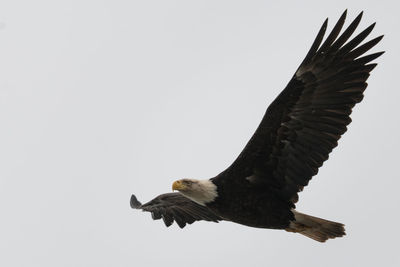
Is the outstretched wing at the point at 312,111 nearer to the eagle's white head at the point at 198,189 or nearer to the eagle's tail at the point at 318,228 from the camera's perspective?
the eagle's white head at the point at 198,189

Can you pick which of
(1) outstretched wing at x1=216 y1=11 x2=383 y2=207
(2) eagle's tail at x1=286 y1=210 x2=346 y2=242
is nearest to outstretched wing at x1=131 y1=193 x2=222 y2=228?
(2) eagle's tail at x1=286 y1=210 x2=346 y2=242

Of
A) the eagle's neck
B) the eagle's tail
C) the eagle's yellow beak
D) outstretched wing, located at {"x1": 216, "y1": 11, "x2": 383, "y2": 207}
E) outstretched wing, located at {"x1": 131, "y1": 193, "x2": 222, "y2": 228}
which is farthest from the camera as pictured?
outstretched wing, located at {"x1": 131, "y1": 193, "x2": 222, "y2": 228}

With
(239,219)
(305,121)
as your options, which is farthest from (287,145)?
(239,219)

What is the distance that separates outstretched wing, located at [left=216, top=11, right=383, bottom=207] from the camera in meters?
10.9

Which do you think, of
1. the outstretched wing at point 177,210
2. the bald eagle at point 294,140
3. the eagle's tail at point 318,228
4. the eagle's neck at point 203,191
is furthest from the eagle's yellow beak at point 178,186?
the eagle's tail at point 318,228

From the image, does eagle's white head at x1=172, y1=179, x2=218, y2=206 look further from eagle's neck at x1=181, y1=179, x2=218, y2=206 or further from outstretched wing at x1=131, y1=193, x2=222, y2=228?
outstretched wing at x1=131, y1=193, x2=222, y2=228

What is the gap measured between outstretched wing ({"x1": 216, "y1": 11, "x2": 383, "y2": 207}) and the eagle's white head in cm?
50

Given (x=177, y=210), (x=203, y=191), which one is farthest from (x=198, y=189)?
(x=177, y=210)

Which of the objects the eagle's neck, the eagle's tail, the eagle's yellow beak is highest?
the eagle's yellow beak

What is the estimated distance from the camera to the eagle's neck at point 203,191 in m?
11.5

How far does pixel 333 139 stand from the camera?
10992 millimetres

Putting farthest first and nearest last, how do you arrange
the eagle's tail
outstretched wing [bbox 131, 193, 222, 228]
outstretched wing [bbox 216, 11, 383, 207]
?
1. outstretched wing [bbox 131, 193, 222, 228]
2. the eagle's tail
3. outstretched wing [bbox 216, 11, 383, 207]

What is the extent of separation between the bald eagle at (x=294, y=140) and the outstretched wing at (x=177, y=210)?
1.24m

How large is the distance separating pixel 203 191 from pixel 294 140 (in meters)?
1.43
